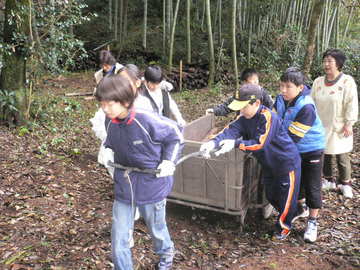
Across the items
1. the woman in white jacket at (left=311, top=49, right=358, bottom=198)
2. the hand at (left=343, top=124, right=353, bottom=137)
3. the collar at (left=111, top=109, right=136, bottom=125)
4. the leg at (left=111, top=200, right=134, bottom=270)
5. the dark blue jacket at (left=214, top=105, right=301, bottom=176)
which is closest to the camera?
the collar at (left=111, top=109, right=136, bottom=125)

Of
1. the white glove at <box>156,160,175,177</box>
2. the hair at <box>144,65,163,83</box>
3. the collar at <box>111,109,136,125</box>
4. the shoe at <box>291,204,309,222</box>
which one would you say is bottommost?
the shoe at <box>291,204,309,222</box>

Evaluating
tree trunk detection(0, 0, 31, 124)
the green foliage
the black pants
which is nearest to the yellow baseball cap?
the black pants

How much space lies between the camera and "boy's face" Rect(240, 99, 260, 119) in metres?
3.08

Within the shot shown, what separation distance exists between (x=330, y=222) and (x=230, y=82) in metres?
9.08

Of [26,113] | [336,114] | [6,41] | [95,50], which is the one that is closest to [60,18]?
[6,41]

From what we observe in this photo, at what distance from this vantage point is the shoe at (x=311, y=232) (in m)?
3.59

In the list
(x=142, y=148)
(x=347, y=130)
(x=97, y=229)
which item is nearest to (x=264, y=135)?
(x=142, y=148)

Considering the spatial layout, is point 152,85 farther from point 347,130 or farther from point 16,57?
point 16,57

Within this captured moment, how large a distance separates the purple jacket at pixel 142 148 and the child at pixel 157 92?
1.00 m

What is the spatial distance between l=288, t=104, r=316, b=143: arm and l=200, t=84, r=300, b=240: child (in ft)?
0.41

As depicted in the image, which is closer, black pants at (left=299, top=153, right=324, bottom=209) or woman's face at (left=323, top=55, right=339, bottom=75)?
black pants at (left=299, top=153, right=324, bottom=209)

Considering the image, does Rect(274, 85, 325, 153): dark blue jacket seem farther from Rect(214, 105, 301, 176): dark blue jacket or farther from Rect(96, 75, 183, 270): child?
Rect(96, 75, 183, 270): child

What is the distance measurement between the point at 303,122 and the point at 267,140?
0.47m

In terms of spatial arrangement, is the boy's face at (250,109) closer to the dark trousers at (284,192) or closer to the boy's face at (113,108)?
the dark trousers at (284,192)
